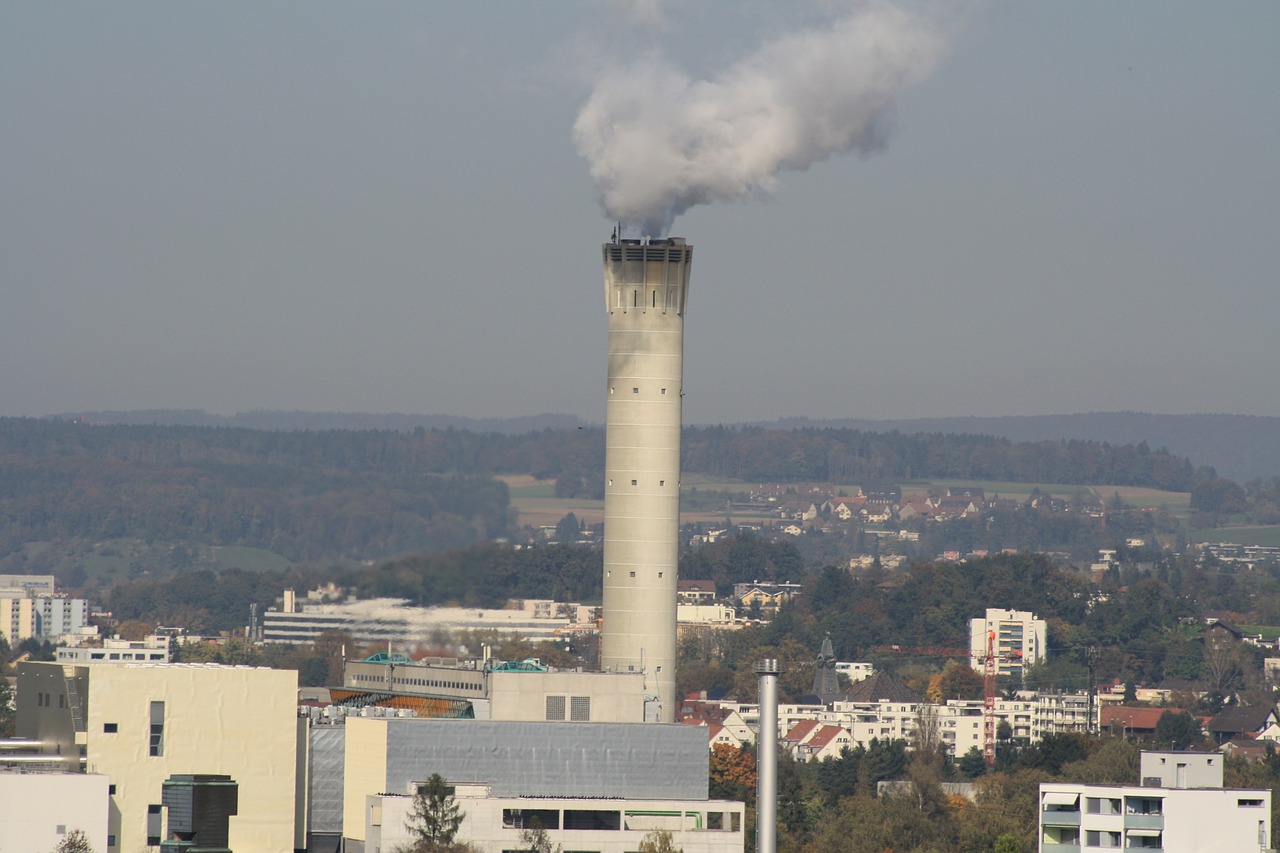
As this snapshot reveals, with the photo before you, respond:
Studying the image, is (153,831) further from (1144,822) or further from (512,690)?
(1144,822)

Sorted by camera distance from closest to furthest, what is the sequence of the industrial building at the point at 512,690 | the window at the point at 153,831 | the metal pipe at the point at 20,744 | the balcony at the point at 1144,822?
1. the window at the point at 153,831
2. the metal pipe at the point at 20,744
3. the balcony at the point at 1144,822
4. the industrial building at the point at 512,690

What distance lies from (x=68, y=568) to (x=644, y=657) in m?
90.5

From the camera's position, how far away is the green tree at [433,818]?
92.2 meters

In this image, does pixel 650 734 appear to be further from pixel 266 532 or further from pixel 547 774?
pixel 266 532

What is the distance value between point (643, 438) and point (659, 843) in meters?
24.8

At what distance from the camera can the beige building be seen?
94750 millimetres

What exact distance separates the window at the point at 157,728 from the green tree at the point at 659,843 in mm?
17963

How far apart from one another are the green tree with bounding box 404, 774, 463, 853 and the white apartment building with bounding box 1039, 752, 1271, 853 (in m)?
25.0

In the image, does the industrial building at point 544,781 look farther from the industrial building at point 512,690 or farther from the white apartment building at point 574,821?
the industrial building at point 512,690

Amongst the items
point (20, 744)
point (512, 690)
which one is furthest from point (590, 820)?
point (20, 744)

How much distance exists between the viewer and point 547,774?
99.4 meters

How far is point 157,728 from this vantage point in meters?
96.2

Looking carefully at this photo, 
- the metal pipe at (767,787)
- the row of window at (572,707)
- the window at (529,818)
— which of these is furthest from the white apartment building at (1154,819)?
the window at (529,818)

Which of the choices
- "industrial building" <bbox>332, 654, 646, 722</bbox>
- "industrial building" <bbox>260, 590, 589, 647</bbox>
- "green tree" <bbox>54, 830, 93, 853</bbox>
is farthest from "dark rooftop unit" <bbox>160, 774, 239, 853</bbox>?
"industrial building" <bbox>332, 654, 646, 722</bbox>
